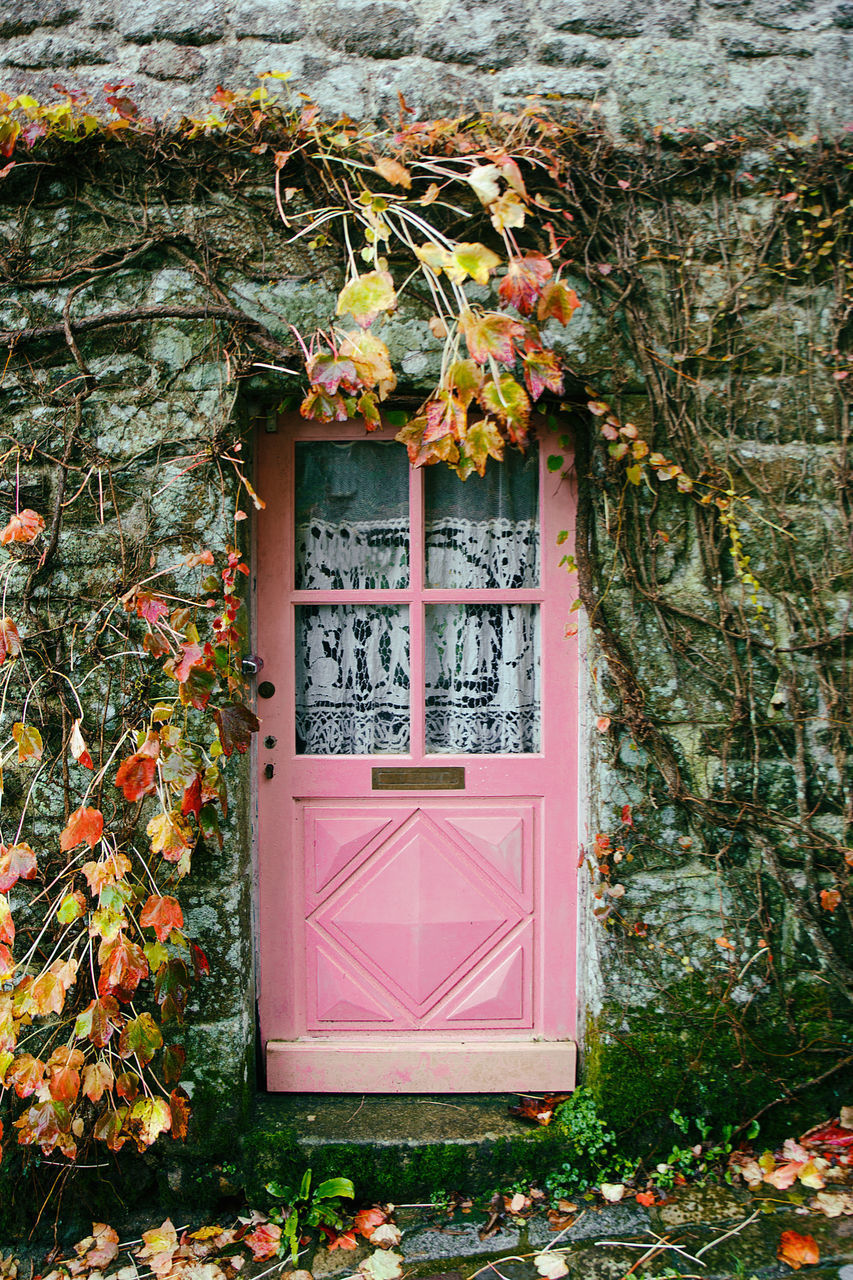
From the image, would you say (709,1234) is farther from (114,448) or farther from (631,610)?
(114,448)

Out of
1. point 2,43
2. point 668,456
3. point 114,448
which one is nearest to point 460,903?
point 668,456

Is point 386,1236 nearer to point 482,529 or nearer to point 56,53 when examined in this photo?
point 482,529

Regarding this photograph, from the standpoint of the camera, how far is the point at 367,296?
2008mm

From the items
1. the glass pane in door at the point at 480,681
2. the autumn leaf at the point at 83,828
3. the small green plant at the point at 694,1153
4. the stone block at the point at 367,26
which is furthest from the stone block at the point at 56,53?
the small green plant at the point at 694,1153

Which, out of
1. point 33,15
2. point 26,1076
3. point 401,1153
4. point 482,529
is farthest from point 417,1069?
point 33,15

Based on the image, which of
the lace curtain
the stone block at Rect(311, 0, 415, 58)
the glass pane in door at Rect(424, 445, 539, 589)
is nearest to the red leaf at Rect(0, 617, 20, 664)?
the lace curtain

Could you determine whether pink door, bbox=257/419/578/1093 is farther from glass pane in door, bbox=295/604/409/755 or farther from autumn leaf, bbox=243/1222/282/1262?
autumn leaf, bbox=243/1222/282/1262

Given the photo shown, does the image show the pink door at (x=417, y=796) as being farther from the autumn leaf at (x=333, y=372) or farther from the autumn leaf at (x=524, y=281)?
the autumn leaf at (x=524, y=281)

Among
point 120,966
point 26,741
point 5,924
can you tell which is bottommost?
point 120,966

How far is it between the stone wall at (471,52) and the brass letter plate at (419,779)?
6.95 feet

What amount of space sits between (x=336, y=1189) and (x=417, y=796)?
1.19 meters

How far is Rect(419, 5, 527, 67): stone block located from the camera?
262 cm

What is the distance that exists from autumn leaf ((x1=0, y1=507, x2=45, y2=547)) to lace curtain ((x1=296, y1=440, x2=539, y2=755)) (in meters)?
0.83

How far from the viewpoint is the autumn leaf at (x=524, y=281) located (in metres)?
2.11
